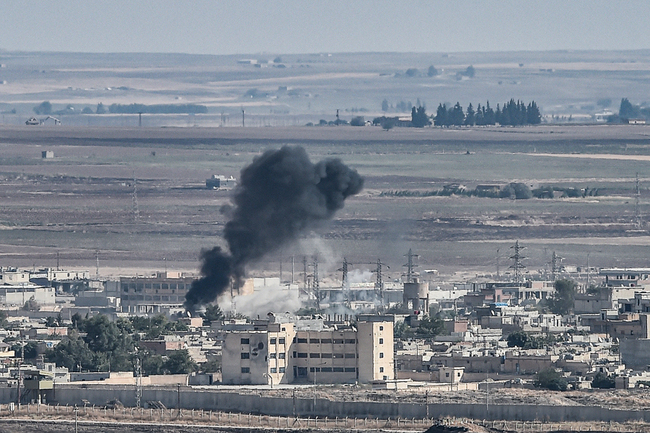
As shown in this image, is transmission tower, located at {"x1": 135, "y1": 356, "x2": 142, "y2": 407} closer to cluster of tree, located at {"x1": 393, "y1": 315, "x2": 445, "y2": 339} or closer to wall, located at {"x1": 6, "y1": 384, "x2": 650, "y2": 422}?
wall, located at {"x1": 6, "y1": 384, "x2": 650, "y2": 422}

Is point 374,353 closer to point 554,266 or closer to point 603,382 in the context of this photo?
point 603,382

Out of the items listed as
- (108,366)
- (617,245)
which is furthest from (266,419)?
(617,245)

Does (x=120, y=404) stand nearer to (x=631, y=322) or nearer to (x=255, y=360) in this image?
(x=255, y=360)

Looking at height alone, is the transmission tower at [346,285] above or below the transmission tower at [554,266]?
below

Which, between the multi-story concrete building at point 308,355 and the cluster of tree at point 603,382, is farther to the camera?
the multi-story concrete building at point 308,355

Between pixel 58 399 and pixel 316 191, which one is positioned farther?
pixel 316 191

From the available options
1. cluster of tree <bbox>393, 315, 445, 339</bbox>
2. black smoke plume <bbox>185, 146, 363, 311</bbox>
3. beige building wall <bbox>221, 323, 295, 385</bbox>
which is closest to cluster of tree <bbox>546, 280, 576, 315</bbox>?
black smoke plume <bbox>185, 146, 363, 311</bbox>

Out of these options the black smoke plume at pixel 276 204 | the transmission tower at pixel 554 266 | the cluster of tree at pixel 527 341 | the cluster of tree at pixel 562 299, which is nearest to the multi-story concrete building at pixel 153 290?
the black smoke plume at pixel 276 204

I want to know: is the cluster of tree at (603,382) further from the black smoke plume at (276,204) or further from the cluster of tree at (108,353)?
the black smoke plume at (276,204)
